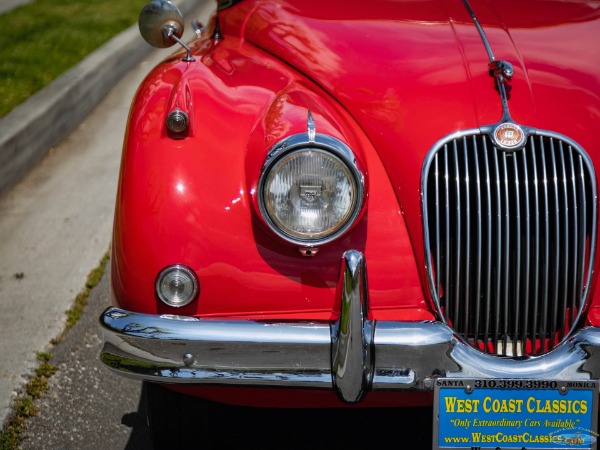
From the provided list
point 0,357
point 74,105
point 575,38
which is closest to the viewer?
point 575,38

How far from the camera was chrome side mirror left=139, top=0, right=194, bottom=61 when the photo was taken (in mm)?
3168

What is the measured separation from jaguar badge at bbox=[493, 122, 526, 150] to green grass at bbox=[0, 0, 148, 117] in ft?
14.4

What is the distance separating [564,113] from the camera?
8.45 feet

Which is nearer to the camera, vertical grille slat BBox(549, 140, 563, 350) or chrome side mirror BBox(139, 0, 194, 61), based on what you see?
vertical grille slat BBox(549, 140, 563, 350)

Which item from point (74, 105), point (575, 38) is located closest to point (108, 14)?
point (74, 105)

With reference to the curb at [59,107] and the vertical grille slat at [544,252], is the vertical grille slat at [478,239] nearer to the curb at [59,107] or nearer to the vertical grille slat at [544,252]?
the vertical grille slat at [544,252]

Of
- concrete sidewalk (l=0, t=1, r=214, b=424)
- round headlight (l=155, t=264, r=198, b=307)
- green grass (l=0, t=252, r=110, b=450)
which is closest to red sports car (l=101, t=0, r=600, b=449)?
round headlight (l=155, t=264, r=198, b=307)

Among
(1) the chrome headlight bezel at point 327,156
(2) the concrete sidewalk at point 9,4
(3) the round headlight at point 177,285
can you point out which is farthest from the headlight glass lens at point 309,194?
(2) the concrete sidewalk at point 9,4

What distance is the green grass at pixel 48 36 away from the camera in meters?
6.91

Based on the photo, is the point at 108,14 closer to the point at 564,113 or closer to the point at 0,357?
the point at 0,357

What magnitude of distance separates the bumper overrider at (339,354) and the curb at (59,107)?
328 cm

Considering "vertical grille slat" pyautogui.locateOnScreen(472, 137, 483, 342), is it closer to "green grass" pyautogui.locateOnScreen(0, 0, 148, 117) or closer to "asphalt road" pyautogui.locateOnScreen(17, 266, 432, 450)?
"asphalt road" pyautogui.locateOnScreen(17, 266, 432, 450)

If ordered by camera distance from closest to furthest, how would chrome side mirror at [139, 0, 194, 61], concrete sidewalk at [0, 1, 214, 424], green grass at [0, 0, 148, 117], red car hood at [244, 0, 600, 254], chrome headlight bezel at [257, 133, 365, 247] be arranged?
chrome headlight bezel at [257, 133, 365, 247] < red car hood at [244, 0, 600, 254] < chrome side mirror at [139, 0, 194, 61] < concrete sidewalk at [0, 1, 214, 424] < green grass at [0, 0, 148, 117]

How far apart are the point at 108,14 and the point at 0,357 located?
6.75 m
